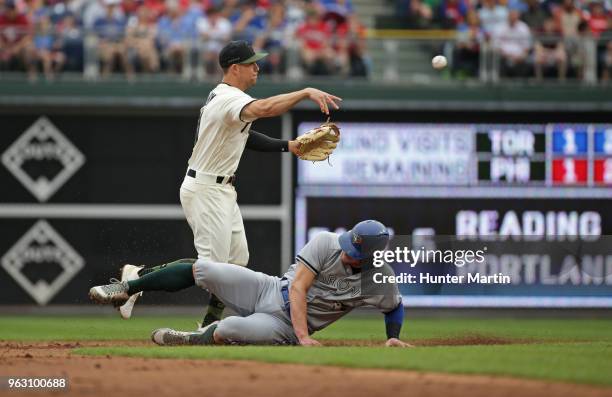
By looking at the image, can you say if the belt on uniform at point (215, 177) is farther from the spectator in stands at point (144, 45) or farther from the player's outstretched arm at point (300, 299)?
the spectator in stands at point (144, 45)

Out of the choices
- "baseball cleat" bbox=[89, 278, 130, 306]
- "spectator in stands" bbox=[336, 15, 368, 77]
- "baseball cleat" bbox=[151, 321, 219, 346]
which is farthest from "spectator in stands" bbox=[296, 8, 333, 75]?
"baseball cleat" bbox=[89, 278, 130, 306]

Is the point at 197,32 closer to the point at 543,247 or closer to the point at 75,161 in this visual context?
the point at 75,161

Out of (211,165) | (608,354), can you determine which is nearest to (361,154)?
(211,165)

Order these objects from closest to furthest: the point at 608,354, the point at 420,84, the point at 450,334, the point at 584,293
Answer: the point at 608,354, the point at 450,334, the point at 584,293, the point at 420,84

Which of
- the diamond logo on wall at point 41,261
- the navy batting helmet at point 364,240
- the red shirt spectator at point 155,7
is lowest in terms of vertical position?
the diamond logo on wall at point 41,261

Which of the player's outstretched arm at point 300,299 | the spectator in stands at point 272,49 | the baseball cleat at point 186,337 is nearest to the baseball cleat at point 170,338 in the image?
the baseball cleat at point 186,337

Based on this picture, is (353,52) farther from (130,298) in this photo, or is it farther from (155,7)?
(130,298)
